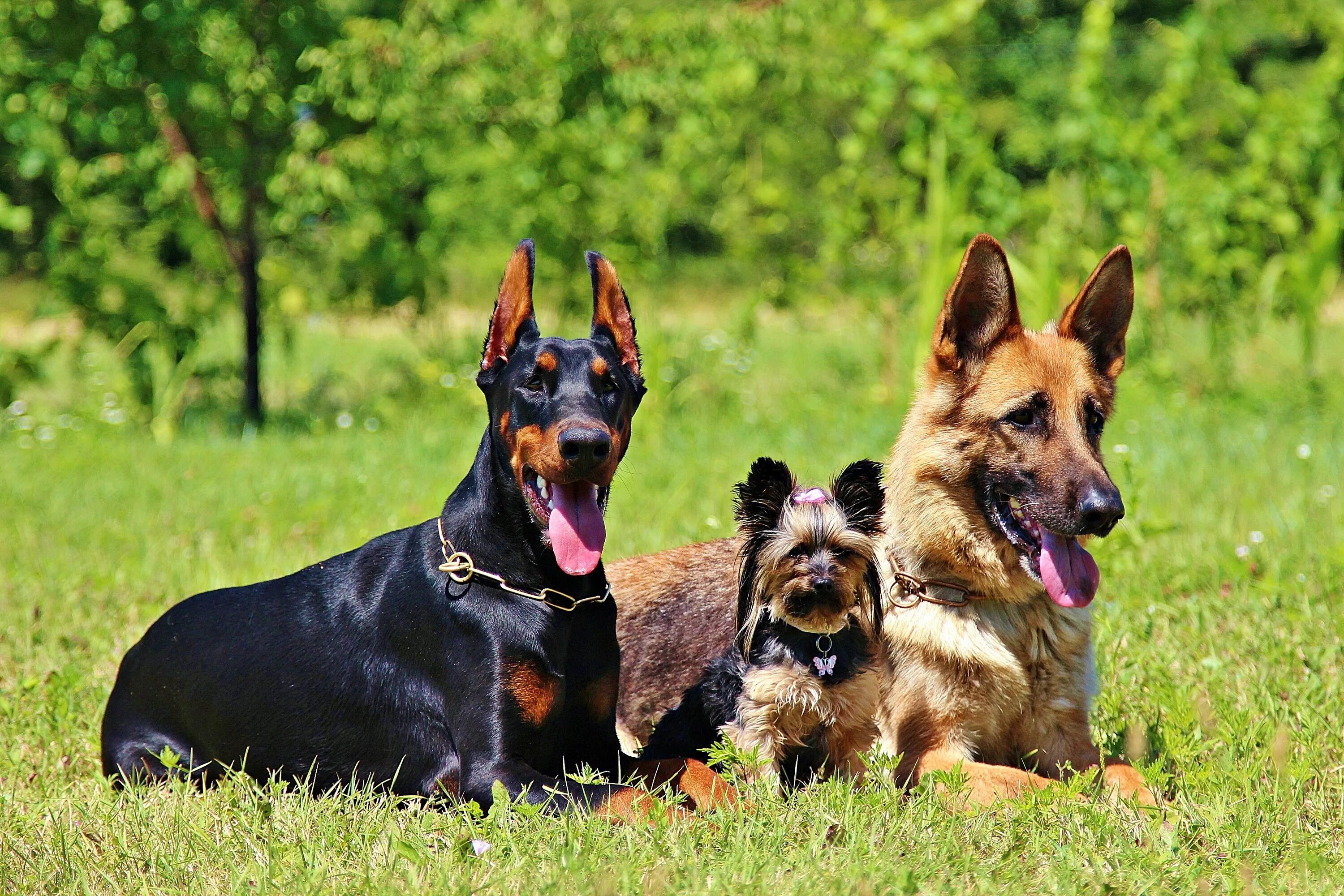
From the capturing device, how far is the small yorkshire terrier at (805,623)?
382 cm

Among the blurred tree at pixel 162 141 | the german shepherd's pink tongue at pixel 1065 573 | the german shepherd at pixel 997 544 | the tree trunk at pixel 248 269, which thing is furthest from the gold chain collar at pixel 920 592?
the tree trunk at pixel 248 269

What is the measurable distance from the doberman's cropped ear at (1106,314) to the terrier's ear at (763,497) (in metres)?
1.18

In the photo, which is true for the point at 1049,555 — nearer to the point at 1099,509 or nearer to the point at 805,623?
the point at 1099,509

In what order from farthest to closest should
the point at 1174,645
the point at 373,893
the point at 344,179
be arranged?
the point at 344,179 → the point at 1174,645 → the point at 373,893

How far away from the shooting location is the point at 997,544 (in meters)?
4.10

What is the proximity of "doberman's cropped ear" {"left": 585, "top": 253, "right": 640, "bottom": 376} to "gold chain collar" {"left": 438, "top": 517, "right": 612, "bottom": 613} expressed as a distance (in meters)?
0.76

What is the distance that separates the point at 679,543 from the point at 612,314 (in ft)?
10.1

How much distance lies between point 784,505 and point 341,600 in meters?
1.51

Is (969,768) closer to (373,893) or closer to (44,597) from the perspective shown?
(373,893)

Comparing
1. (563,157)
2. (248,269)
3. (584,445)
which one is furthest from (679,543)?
(248,269)

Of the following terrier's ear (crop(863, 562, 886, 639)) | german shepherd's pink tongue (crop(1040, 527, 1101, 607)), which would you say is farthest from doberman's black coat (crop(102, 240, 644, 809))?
german shepherd's pink tongue (crop(1040, 527, 1101, 607))

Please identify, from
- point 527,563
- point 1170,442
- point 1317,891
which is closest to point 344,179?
point 1170,442

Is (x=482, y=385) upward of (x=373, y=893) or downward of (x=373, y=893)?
upward

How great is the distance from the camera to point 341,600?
4176mm
